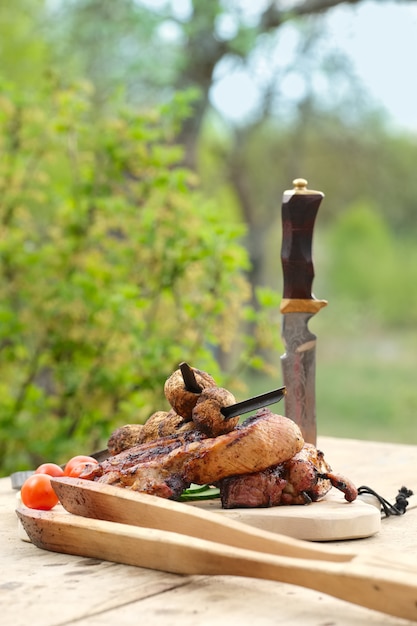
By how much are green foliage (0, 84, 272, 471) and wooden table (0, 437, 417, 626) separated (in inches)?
79.6

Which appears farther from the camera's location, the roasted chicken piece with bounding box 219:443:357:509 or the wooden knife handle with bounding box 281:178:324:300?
the wooden knife handle with bounding box 281:178:324:300

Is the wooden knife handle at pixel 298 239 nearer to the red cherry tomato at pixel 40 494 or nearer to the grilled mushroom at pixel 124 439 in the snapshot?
the grilled mushroom at pixel 124 439

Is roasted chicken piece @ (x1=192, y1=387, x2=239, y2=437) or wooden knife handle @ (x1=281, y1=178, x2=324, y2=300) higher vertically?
wooden knife handle @ (x1=281, y1=178, x2=324, y2=300)

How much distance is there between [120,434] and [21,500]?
22 centimetres

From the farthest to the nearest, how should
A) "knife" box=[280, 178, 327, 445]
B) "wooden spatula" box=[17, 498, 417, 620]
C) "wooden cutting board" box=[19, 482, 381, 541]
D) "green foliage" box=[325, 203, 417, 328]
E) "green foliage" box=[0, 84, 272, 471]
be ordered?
"green foliage" box=[325, 203, 417, 328] → "green foliage" box=[0, 84, 272, 471] → "knife" box=[280, 178, 327, 445] → "wooden cutting board" box=[19, 482, 381, 541] → "wooden spatula" box=[17, 498, 417, 620]

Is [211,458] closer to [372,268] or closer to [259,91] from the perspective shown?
[259,91]

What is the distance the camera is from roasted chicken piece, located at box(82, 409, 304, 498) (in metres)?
1.53

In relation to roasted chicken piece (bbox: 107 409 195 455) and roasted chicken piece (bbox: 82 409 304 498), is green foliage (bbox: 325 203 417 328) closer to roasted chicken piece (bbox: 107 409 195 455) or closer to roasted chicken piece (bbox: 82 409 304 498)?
roasted chicken piece (bbox: 107 409 195 455)

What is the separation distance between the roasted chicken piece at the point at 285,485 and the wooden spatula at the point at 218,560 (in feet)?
0.68

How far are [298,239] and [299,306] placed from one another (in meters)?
0.14

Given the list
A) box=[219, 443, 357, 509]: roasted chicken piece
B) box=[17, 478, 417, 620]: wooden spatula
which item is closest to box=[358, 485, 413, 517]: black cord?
box=[219, 443, 357, 509]: roasted chicken piece

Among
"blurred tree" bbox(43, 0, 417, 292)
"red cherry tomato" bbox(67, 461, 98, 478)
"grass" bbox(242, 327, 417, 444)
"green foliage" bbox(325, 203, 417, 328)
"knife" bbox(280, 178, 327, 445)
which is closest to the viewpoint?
"red cherry tomato" bbox(67, 461, 98, 478)

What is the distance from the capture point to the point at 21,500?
67.2 inches

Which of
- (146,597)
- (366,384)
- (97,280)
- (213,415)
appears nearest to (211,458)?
(213,415)
